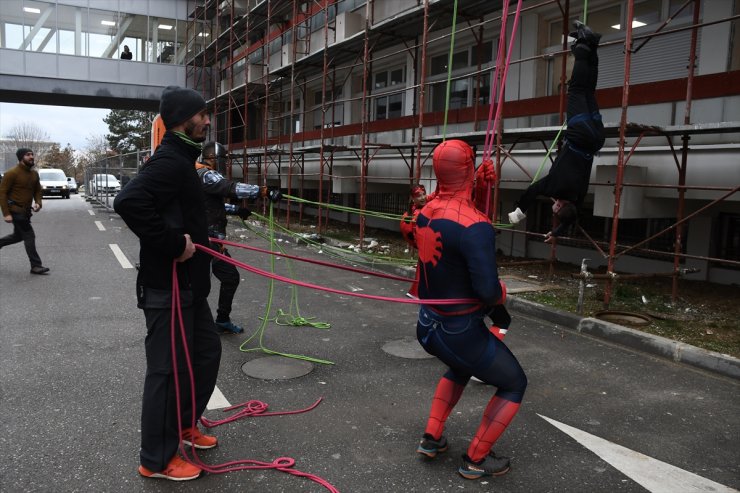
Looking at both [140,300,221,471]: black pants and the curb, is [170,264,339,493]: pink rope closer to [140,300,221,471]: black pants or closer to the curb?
[140,300,221,471]: black pants

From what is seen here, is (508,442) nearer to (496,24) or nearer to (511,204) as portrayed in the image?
(511,204)

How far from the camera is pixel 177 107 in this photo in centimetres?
322

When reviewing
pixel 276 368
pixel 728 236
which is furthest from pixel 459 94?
pixel 276 368

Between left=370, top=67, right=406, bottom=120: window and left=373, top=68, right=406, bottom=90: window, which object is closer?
left=370, top=67, right=406, bottom=120: window

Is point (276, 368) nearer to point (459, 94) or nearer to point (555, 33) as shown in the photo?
point (555, 33)

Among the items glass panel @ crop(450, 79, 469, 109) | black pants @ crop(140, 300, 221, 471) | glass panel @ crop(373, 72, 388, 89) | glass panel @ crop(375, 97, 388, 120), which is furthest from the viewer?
glass panel @ crop(373, 72, 388, 89)

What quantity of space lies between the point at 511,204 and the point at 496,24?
371 cm

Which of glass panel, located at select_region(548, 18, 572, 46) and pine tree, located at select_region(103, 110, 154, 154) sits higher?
pine tree, located at select_region(103, 110, 154, 154)

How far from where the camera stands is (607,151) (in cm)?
866

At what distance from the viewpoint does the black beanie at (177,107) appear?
3219mm

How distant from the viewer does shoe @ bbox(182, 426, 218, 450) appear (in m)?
3.54

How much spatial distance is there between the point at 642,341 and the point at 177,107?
503 cm

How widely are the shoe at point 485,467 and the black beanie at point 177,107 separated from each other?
8.39ft

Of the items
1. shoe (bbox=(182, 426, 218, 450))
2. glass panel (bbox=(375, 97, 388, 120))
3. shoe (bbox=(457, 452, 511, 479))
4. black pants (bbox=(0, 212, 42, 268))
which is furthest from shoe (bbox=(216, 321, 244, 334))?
glass panel (bbox=(375, 97, 388, 120))
